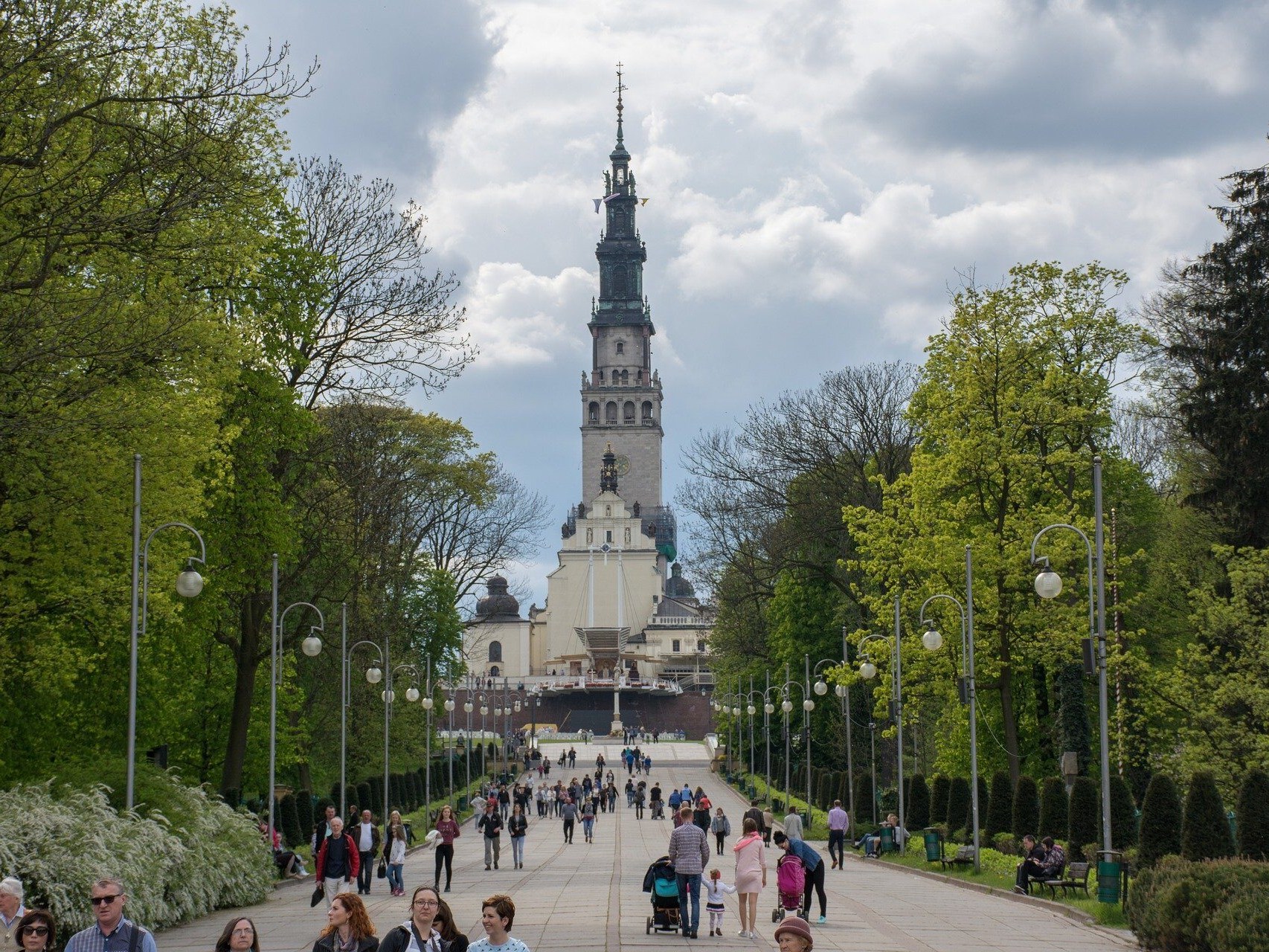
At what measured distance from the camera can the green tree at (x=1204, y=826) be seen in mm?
24156

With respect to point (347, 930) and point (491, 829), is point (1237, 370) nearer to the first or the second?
point (491, 829)

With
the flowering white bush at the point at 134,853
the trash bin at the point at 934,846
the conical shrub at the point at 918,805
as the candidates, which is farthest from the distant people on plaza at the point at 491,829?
the conical shrub at the point at 918,805

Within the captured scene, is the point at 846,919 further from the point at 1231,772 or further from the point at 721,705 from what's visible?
Answer: the point at 721,705

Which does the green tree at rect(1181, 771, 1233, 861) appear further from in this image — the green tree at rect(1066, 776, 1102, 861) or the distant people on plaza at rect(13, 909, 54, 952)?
the distant people on plaza at rect(13, 909, 54, 952)

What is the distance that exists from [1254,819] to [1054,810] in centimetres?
939

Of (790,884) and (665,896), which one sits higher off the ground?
(790,884)

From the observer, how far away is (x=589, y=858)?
4225cm

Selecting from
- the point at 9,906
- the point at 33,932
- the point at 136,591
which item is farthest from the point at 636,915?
the point at 33,932

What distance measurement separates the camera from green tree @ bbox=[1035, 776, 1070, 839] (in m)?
34.2

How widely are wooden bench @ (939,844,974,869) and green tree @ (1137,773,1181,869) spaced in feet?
26.7

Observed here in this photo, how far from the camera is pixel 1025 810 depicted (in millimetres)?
35469

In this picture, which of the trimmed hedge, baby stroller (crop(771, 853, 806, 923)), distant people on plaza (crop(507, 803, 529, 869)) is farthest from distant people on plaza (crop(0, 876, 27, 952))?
distant people on plaza (crop(507, 803, 529, 869))

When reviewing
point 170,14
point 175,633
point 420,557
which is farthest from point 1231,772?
point 420,557

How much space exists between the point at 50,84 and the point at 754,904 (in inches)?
549
